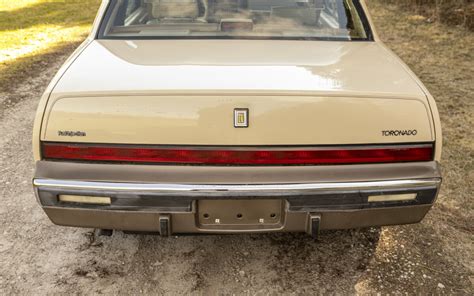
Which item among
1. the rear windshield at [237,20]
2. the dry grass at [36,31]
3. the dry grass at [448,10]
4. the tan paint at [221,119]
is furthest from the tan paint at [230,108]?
the dry grass at [448,10]

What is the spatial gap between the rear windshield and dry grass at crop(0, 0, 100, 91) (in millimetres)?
3880

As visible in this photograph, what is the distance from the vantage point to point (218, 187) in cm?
213

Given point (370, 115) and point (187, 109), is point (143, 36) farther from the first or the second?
point (370, 115)

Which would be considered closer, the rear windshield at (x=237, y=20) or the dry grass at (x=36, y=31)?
the rear windshield at (x=237, y=20)

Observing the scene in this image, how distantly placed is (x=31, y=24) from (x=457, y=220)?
409 inches

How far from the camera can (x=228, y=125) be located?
6.94 feet

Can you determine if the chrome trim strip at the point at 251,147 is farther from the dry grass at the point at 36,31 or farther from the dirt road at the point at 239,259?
the dry grass at the point at 36,31

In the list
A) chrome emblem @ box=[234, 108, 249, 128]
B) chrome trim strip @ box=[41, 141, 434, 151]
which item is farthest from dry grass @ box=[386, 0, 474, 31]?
chrome emblem @ box=[234, 108, 249, 128]

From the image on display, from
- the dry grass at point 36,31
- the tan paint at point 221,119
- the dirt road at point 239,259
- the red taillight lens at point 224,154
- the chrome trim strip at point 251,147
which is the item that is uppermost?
the tan paint at point 221,119

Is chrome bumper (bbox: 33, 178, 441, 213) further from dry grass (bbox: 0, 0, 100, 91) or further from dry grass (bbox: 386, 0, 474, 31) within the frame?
dry grass (bbox: 386, 0, 474, 31)

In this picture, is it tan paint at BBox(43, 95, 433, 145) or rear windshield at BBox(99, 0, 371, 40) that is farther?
rear windshield at BBox(99, 0, 371, 40)

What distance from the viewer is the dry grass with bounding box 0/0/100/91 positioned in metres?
7.35

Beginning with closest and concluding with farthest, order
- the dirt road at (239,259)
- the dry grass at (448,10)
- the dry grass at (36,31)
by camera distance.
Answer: the dirt road at (239,259) < the dry grass at (36,31) < the dry grass at (448,10)

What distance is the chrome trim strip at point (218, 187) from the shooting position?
83.7 inches
